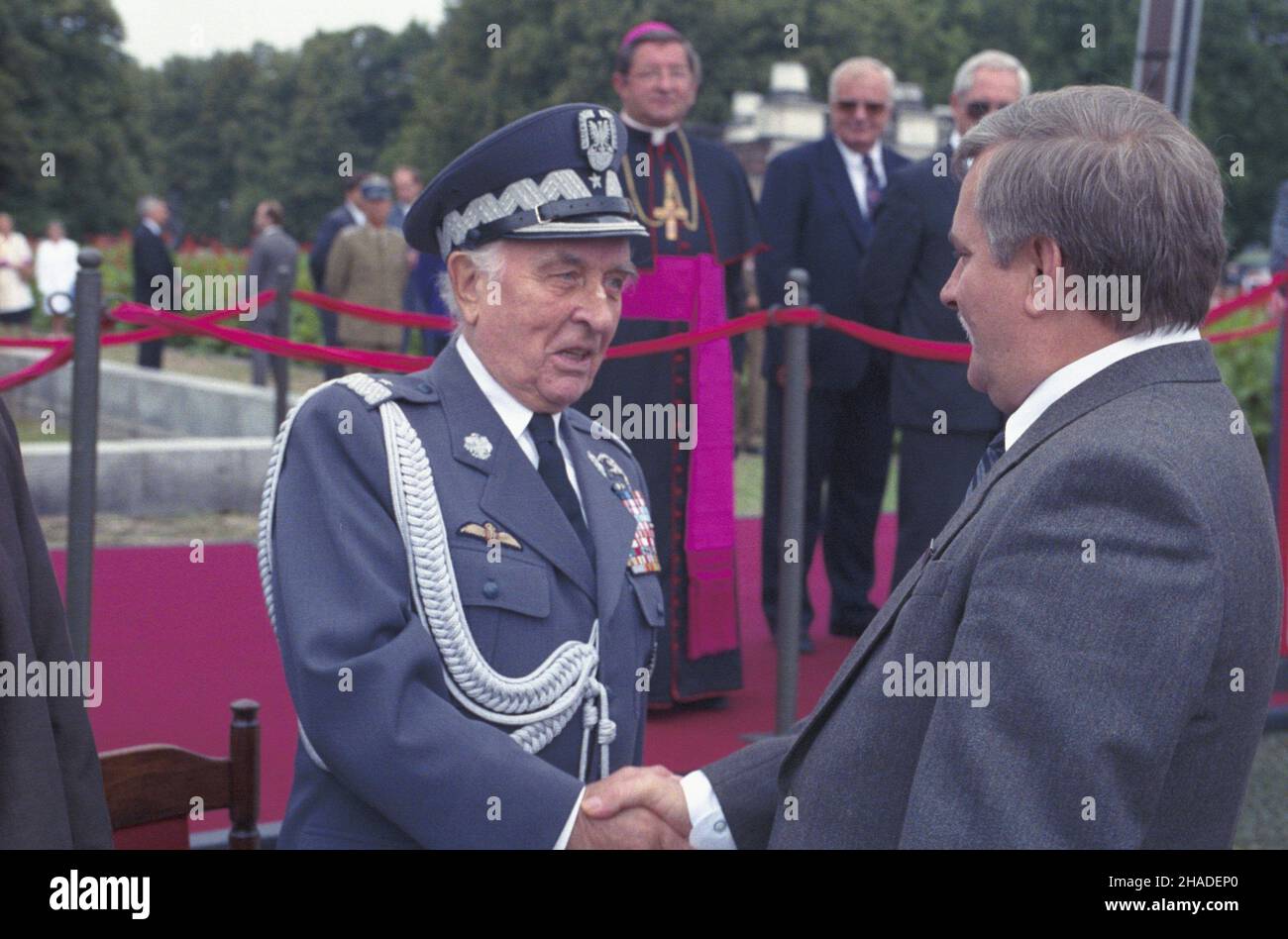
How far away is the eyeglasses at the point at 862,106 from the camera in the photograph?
7.12 meters

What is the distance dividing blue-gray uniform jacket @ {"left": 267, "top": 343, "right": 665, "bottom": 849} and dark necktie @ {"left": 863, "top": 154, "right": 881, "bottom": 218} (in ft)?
15.0

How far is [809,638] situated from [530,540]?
454 centimetres

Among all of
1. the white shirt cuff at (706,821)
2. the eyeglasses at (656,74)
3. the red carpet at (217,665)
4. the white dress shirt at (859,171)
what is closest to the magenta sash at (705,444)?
the red carpet at (217,665)

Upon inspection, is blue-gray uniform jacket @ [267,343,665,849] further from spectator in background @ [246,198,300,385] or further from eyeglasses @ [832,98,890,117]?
spectator in background @ [246,198,300,385]

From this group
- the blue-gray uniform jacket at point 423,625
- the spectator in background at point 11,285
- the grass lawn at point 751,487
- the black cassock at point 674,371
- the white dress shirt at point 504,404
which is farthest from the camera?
the spectator in background at point 11,285

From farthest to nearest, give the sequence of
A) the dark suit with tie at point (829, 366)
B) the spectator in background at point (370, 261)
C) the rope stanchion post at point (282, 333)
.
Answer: the spectator in background at point (370, 261) < the rope stanchion post at point (282, 333) < the dark suit with tie at point (829, 366)

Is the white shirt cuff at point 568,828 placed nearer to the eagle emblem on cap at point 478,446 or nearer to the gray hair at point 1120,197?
the eagle emblem on cap at point 478,446

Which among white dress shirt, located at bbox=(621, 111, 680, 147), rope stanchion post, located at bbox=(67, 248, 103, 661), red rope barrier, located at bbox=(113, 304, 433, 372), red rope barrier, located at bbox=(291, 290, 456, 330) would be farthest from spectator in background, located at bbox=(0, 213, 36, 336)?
rope stanchion post, located at bbox=(67, 248, 103, 661)

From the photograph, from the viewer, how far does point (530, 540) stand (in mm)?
2645

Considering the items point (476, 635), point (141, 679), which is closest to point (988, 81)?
point (141, 679)

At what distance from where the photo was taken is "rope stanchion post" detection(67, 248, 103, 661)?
5.00 meters

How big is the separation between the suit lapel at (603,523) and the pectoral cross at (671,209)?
306 cm

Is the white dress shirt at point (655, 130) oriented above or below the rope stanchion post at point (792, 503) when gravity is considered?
above

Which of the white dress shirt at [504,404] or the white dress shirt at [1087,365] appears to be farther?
the white dress shirt at [504,404]
